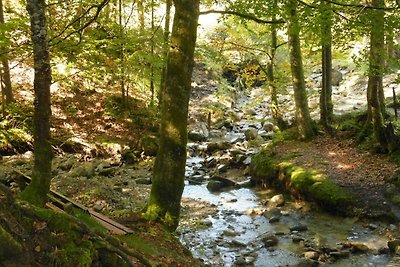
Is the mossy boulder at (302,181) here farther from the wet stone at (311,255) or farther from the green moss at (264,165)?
the wet stone at (311,255)

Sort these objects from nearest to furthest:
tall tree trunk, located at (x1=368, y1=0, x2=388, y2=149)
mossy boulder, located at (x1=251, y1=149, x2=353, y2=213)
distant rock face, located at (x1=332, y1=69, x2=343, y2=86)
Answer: mossy boulder, located at (x1=251, y1=149, x2=353, y2=213)
tall tree trunk, located at (x1=368, y1=0, x2=388, y2=149)
distant rock face, located at (x1=332, y1=69, x2=343, y2=86)

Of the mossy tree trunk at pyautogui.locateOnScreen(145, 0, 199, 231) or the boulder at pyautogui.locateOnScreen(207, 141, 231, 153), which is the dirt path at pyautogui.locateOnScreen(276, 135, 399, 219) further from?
the mossy tree trunk at pyautogui.locateOnScreen(145, 0, 199, 231)

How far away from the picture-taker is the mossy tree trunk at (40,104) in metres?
4.50

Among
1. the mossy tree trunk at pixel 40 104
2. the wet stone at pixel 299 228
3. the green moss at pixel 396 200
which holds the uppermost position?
the mossy tree trunk at pixel 40 104

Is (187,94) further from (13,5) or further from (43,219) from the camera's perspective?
(13,5)

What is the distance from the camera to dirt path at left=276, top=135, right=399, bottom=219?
9266mm

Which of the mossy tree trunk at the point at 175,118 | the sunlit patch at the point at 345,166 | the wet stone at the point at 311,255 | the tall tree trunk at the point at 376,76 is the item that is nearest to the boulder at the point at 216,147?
the sunlit patch at the point at 345,166

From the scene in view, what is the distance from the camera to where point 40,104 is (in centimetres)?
457

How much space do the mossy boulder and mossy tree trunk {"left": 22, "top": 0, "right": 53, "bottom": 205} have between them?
7.15 meters

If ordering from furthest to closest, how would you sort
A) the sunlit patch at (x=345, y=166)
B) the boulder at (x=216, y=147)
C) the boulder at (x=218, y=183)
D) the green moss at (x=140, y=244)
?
1. the boulder at (x=216, y=147)
2. the boulder at (x=218, y=183)
3. the sunlit patch at (x=345, y=166)
4. the green moss at (x=140, y=244)

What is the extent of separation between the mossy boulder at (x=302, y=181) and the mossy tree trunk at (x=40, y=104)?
715cm

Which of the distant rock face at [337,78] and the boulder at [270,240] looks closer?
the boulder at [270,240]

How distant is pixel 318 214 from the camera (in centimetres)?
976

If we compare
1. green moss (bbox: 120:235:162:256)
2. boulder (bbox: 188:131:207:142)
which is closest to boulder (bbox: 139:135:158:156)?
boulder (bbox: 188:131:207:142)
